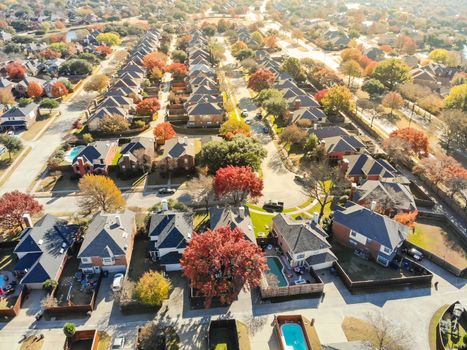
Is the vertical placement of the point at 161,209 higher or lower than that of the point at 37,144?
higher

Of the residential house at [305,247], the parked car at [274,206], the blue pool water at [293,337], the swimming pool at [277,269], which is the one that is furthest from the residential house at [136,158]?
the blue pool water at [293,337]

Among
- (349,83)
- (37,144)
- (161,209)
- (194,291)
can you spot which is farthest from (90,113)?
(349,83)

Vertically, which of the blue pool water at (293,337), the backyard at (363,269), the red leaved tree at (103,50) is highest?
the blue pool water at (293,337)

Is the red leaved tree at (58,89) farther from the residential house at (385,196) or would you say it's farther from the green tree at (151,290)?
the residential house at (385,196)

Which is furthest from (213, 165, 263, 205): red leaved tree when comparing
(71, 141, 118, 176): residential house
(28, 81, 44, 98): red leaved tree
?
(28, 81, 44, 98): red leaved tree

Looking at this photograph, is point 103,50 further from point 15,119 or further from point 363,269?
point 363,269

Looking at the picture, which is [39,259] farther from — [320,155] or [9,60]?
[9,60]
